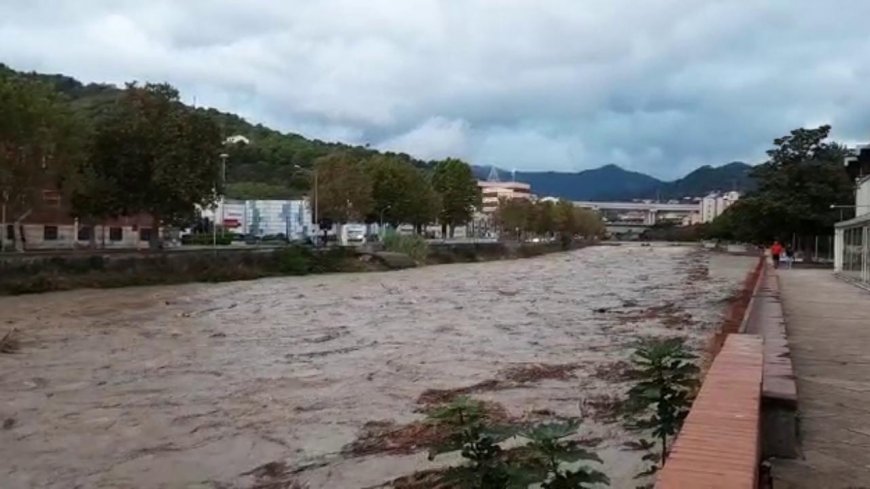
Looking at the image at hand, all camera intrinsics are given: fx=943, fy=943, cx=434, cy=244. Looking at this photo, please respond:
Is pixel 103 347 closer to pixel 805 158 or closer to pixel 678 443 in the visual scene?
pixel 678 443

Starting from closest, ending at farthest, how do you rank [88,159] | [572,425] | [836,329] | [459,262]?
[572,425], [836,329], [88,159], [459,262]

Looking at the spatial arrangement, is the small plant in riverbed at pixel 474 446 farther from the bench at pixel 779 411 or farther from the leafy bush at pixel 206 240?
the leafy bush at pixel 206 240

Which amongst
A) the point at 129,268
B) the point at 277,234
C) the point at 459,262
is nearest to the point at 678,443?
the point at 129,268

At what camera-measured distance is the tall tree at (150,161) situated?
5550cm

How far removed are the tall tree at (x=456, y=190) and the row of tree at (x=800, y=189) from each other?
5619 centimetres

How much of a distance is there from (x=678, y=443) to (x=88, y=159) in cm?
5734

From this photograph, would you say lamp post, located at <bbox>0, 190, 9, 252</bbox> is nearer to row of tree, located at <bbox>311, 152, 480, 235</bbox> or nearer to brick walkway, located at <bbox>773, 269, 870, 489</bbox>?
row of tree, located at <bbox>311, 152, 480, 235</bbox>

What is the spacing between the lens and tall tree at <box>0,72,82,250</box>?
48750mm

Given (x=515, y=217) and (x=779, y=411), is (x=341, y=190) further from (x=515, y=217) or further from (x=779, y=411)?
(x=779, y=411)

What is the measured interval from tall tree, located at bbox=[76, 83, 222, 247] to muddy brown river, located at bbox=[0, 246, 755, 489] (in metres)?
17.5

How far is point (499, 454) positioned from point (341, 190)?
81.8 meters

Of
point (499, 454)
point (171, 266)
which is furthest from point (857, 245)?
point (171, 266)

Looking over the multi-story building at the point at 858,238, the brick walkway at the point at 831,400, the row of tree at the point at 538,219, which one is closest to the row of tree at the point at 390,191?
the row of tree at the point at 538,219

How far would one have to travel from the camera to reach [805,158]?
66312mm
